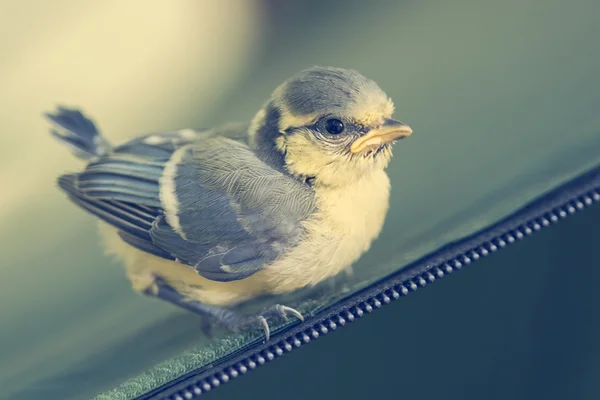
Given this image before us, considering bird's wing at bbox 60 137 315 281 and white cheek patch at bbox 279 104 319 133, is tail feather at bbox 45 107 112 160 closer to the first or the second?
bird's wing at bbox 60 137 315 281

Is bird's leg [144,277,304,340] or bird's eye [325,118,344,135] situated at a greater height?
bird's eye [325,118,344,135]

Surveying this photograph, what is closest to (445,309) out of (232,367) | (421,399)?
(421,399)

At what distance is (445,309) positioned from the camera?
977mm

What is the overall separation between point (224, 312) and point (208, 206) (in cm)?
14

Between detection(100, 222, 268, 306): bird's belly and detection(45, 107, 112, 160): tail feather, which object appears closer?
detection(100, 222, 268, 306): bird's belly

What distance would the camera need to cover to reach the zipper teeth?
0.77m

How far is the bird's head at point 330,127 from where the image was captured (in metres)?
0.80

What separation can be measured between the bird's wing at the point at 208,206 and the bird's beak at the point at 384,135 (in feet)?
0.27

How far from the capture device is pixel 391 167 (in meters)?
0.92

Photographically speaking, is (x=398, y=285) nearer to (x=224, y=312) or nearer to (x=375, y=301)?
(x=375, y=301)

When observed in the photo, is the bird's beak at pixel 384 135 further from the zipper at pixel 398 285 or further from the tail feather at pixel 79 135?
the tail feather at pixel 79 135

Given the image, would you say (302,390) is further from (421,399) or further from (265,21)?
(265,21)

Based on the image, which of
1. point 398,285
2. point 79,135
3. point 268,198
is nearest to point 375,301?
point 398,285

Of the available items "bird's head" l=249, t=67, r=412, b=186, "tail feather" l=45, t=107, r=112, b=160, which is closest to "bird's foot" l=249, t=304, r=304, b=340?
"bird's head" l=249, t=67, r=412, b=186
